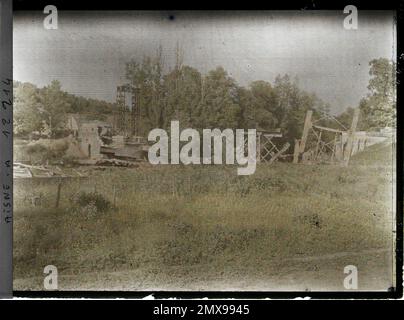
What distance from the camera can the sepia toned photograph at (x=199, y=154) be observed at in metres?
3.98

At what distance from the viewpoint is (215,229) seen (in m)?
4.00

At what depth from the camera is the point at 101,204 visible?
13.2ft

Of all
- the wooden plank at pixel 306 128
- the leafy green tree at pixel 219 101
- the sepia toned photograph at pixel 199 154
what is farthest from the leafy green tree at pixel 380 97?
the leafy green tree at pixel 219 101

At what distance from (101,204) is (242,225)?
1.17 meters

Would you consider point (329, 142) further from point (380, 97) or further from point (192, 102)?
point (192, 102)

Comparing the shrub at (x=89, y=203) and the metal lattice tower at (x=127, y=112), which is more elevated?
the metal lattice tower at (x=127, y=112)

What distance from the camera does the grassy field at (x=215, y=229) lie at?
3980mm

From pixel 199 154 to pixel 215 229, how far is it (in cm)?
63

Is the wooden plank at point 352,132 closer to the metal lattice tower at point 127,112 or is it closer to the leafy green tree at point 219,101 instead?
the leafy green tree at point 219,101

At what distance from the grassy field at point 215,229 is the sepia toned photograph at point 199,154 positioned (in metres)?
0.01

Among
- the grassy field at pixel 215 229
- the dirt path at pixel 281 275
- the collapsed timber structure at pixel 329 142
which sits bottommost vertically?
the dirt path at pixel 281 275
